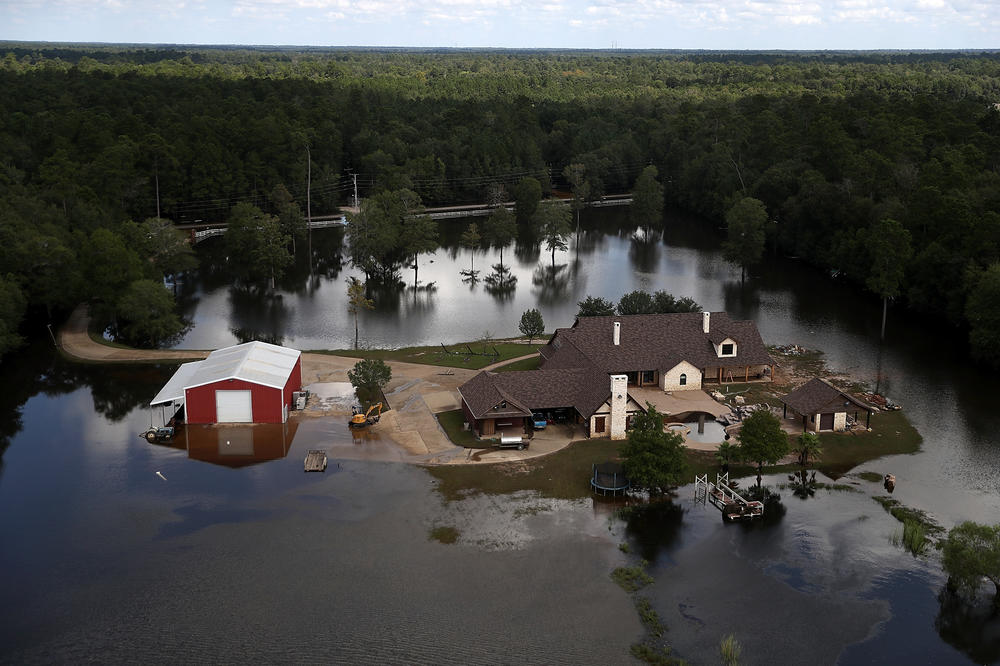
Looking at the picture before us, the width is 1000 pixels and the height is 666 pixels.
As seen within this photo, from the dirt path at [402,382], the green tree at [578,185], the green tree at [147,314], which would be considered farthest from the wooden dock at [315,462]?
the green tree at [578,185]

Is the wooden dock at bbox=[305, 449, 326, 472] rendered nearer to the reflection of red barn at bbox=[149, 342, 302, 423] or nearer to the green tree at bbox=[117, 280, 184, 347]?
the reflection of red barn at bbox=[149, 342, 302, 423]

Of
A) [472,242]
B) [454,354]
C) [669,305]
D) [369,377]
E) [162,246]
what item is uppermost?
[162,246]

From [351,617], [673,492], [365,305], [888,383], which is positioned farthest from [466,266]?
[351,617]

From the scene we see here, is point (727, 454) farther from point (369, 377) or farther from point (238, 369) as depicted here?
point (238, 369)

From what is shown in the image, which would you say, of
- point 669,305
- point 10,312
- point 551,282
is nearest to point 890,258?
point 669,305

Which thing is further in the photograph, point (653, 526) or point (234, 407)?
point (234, 407)

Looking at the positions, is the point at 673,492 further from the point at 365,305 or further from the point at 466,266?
the point at 466,266

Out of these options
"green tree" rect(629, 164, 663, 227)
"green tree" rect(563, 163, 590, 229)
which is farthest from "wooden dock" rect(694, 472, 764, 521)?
"green tree" rect(563, 163, 590, 229)
